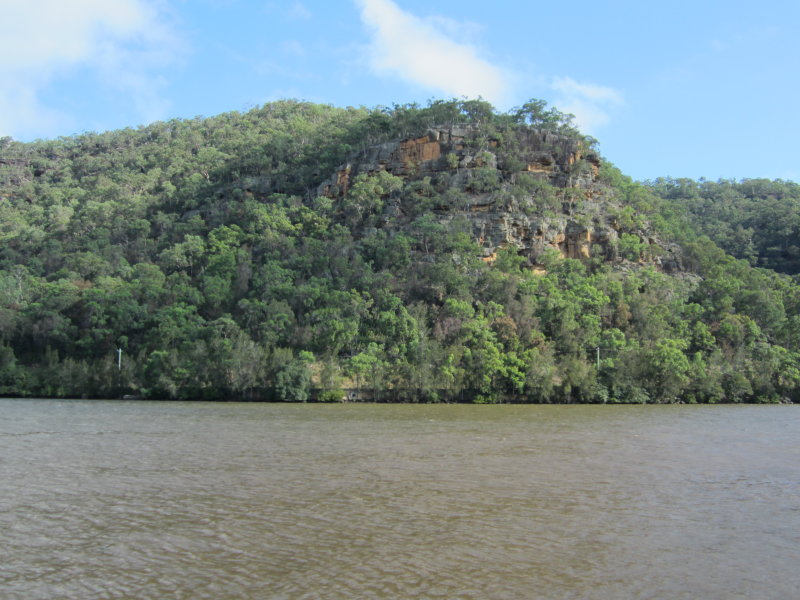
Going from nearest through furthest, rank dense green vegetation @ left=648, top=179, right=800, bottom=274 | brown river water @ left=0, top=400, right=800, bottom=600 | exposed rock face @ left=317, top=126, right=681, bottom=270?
brown river water @ left=0, top=400, right=800, bottom=600
exposed rock face @ left=317, top=126, right=681, bottom=270
dense green vegetation @ left=648, top=179, right=800, bottom=274

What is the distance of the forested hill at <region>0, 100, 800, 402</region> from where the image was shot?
57.0 meters

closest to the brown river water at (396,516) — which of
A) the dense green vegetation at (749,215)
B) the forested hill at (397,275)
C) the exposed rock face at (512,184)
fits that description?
the forested hill at (397,275)

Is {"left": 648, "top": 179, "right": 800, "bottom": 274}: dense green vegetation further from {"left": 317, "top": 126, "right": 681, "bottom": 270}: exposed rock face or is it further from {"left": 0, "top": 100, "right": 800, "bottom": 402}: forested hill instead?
{"left": 317, "top": 126, "right": 681, "bottom": 270}: exposed rock face

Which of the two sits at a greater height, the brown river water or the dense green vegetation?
the dense green vegetation

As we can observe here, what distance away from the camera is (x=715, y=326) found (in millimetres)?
65750

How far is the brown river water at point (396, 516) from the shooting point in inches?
423

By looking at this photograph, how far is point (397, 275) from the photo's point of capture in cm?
7200

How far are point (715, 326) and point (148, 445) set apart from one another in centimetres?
5679

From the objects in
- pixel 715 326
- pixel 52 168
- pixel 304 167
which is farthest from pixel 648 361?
pixel 52 168

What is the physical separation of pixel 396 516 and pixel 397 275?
57570 millimetres

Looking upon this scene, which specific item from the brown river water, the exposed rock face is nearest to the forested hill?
the exposed rock face

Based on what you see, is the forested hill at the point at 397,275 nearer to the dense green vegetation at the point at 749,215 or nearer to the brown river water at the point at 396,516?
the dense green vegetation at the point at 749,215

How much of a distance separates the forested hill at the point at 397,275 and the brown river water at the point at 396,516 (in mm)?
26862

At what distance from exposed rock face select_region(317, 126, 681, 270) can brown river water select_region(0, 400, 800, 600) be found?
168 feet
